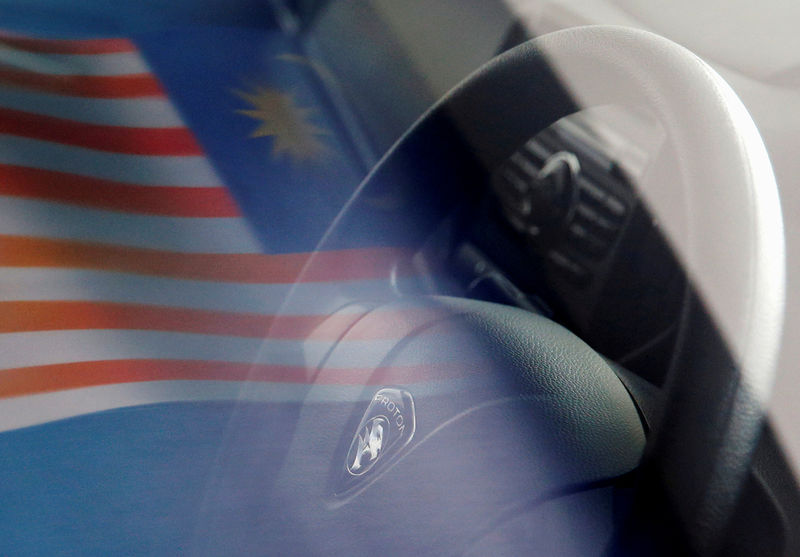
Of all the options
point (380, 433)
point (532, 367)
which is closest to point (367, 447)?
point (380, 433)

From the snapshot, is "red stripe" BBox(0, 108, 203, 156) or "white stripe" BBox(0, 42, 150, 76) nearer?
"red stripe" BBox(0, 108, 203, 156)

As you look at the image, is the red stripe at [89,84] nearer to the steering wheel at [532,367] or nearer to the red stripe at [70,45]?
the red stripe at [70,45]

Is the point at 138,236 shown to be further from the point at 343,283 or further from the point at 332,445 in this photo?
the point at 332,445

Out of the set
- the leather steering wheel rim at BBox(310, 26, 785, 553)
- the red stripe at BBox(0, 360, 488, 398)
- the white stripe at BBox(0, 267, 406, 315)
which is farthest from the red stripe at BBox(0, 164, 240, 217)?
the leather steering wheel rim at BBox(310, 26, 785, 553)

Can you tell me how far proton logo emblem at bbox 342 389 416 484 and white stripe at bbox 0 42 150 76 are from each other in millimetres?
753

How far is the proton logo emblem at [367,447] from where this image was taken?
636mm

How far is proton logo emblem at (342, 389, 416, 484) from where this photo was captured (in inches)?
Result: 24.7

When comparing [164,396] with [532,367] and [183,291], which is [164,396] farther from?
[532,367]

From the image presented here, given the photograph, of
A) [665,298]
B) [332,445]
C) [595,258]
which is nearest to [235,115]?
[595,258]

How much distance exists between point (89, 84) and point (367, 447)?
80cm

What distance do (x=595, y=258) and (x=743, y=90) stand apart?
284 millimetres

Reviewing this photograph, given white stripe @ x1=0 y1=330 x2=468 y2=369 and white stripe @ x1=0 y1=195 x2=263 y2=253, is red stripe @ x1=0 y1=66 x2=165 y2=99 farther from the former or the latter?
white stripe @ x1=0 y1=330 x2=468 y2=369

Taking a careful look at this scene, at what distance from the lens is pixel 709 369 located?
42cm

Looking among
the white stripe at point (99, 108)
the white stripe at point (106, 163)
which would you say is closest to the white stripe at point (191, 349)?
the white stripe at point (106, 163)
